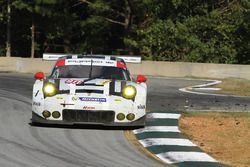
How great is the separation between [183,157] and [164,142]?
1.33 metres

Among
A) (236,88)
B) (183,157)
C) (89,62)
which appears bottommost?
(183,157)

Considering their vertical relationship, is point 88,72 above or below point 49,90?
above

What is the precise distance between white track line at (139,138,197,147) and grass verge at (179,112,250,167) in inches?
7.8

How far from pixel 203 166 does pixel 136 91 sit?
3.47 meters

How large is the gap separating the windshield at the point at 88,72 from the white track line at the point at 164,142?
2.25 meters

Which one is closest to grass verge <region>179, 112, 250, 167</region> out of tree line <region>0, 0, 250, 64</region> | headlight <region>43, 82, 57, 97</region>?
headlight <region>43, 82, 57, 97</region>

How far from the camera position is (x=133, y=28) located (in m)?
51.4

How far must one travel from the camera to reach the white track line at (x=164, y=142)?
1009 centimetres

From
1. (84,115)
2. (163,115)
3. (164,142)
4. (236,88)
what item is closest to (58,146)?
(84,115)

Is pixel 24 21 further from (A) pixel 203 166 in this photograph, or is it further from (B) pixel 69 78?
(A) pixel 203 166

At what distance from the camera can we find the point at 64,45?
56.0 meters

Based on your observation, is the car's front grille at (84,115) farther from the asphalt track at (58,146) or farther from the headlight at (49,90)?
the headlight at (49,90)

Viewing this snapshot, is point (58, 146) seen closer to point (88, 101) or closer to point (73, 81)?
point (88, 101)

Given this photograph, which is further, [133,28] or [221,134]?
[133,28]
